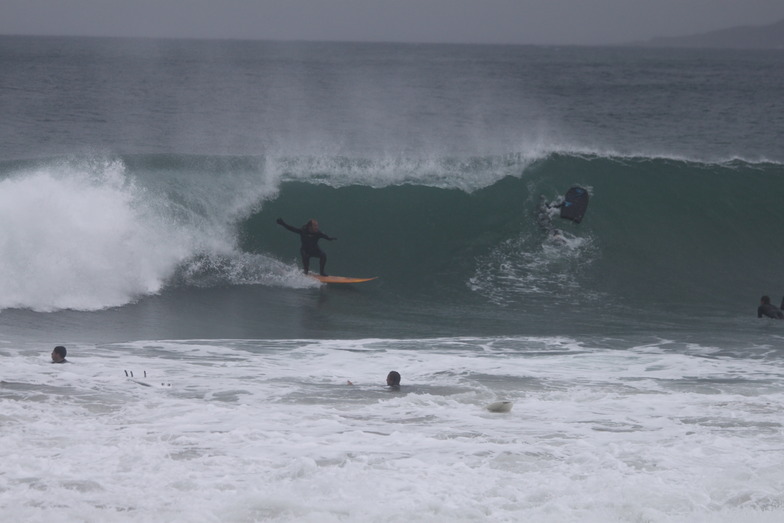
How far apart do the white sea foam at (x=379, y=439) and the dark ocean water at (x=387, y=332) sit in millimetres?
31

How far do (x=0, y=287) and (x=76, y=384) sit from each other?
206 inches

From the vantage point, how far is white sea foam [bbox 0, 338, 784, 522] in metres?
6.52

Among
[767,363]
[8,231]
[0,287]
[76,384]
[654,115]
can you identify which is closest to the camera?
[76,384]

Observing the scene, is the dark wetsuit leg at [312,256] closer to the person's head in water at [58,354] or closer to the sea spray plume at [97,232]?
the sea spray plume at [97,232]

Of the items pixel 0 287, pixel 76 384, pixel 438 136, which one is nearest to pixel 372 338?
pixel 76 384

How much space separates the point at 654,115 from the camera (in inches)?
1816

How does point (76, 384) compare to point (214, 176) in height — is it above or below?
below

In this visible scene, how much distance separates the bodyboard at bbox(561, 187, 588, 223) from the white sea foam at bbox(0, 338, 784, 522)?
27.6ft

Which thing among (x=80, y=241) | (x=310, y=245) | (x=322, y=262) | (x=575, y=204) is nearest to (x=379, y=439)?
(x=322, y=262)

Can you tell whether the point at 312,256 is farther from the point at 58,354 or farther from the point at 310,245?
the point at 58,354

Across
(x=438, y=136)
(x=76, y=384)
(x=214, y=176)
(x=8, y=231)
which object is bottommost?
(x=76, y=384)

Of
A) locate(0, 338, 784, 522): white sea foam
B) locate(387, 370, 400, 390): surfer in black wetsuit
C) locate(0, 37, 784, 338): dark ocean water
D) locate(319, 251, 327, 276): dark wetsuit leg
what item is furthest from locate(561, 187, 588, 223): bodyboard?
locate(387, 370, 400, 390): surfer in black wetsuit

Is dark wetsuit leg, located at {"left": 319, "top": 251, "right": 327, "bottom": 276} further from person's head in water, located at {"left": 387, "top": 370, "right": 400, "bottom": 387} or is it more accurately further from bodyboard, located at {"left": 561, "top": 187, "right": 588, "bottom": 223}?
person's head in water, located at {"left": 387, "top": 370, "right": 400, "bottom": 387}

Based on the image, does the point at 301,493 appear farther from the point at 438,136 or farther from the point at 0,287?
the point at 438,136
